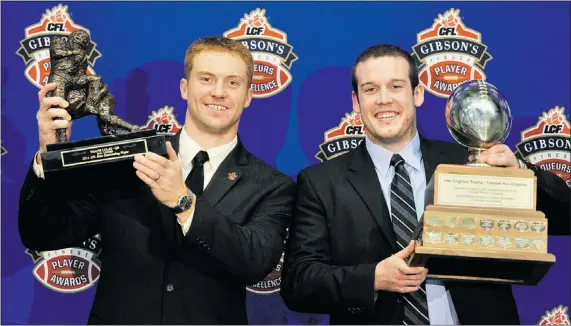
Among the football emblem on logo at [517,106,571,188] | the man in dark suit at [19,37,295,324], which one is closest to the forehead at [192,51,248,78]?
the man in dark suit at [19,37,295,324]

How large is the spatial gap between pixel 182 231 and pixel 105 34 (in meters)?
1.23

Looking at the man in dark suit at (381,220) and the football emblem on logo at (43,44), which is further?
the football emblem on logo at (43,44)

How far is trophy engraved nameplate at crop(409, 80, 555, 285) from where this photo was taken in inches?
93.6

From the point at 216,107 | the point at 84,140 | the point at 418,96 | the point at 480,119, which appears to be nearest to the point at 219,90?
the point at 216,107

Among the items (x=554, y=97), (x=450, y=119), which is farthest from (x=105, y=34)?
(x=554, y=97)

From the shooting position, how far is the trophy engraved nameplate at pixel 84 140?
251cm

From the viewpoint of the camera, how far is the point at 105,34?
139 inches

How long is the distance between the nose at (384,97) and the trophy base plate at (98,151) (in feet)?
2.57

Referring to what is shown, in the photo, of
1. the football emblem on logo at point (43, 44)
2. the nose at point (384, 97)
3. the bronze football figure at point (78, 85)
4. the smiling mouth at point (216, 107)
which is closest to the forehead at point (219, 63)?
the smiling mouth at point (216, 107)

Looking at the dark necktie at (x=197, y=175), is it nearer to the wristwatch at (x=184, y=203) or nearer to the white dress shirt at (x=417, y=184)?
the wristwatch at (x=184, y=203)

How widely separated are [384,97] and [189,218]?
2.61 feet

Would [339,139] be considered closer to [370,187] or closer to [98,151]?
[370,187]

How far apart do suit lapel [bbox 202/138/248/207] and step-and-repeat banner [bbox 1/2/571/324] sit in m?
0.57

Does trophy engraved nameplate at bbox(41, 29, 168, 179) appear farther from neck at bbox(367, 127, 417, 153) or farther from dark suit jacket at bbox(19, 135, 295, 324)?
neck at bbox(367, 127, 417, 153)
